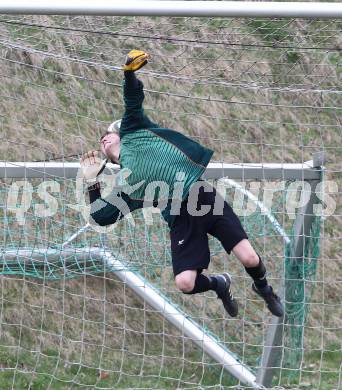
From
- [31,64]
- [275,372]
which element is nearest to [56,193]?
[31,64]

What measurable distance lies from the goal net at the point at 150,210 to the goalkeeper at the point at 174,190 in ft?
1.94

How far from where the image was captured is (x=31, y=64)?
5703mm

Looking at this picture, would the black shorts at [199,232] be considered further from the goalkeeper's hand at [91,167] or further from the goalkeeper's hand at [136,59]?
the goalkeeper's hand at [136,59]

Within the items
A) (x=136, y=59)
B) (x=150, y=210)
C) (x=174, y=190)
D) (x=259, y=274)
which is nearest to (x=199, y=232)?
(x=174, y=190)

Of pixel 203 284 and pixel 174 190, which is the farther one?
pixel 203 284

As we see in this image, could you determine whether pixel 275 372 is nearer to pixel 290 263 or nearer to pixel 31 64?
pixel 290 263

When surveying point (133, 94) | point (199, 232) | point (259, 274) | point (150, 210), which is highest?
point (133, 94)

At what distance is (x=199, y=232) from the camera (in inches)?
192

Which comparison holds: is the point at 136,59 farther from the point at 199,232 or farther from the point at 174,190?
the point at 199,232

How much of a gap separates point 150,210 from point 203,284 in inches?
43.1

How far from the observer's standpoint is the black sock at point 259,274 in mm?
4977

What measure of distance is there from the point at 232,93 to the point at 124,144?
169 cm

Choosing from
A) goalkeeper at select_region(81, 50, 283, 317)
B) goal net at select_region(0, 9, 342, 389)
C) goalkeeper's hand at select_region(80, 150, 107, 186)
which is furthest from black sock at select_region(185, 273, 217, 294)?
goal net at select_region(0, 9, 342, 389)

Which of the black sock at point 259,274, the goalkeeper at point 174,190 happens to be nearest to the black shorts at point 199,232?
the goalkeeper at point 174,190
